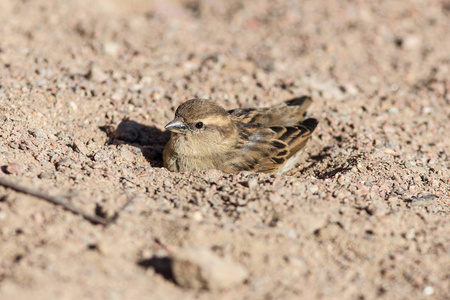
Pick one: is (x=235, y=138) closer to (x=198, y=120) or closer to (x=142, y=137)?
(x=198, y=120)

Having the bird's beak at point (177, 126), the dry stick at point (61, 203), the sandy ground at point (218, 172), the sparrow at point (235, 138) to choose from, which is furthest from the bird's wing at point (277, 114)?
the dry stick at point (61, 203)

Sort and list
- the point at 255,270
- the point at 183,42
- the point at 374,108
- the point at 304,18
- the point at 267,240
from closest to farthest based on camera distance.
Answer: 1. the point at 255,270
2. the point at 267,240
3. the point at 374,108
4. the point at 183,42
5. the point at 304,18

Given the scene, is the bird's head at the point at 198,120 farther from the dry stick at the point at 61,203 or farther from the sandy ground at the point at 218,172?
the dry stick at the point at 61,203

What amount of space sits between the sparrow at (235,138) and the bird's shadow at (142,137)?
0.42 metres

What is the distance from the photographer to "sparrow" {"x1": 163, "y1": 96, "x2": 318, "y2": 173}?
6020 millimetres

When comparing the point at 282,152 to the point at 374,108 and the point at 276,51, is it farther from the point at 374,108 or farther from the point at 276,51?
the point at 276,51

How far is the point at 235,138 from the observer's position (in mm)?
6422

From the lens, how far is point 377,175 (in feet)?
19.8

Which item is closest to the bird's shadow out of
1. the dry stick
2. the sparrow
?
the sparrow

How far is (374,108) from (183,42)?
3681mm

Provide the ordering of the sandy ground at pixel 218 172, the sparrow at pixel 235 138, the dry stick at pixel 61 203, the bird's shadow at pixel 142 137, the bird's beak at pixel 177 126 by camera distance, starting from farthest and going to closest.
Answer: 1. the bird's shadow at pixel 142 137
2. the sparrow at pixel 235 138
3. the bird's beak at pixel 177 126
4. the dry stick at pixel 61 203
5. the sandy ground at pixel 218 172

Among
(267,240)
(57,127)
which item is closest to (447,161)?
(267,240)

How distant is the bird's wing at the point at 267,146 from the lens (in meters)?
6.37

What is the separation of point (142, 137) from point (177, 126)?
116cm
